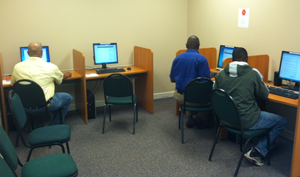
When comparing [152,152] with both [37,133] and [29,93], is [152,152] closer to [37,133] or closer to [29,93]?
[37,133]

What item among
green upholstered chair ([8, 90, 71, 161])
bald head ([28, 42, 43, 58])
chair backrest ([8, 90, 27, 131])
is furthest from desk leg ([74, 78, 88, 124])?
chair backrest ([8, 90, 27, 131])

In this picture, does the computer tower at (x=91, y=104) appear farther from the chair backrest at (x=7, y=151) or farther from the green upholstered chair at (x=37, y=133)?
the chair backrest at (x=7, y=151)

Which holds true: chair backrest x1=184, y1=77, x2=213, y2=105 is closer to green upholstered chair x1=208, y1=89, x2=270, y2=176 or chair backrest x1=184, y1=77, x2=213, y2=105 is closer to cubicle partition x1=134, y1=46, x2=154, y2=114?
green upholstered chair x1=208, y1=89, x2=270, y2=176

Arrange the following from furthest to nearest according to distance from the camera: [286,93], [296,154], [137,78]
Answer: [137,78] → [286,93] → [296,154]

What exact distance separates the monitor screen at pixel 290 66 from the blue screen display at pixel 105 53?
91.7 inches

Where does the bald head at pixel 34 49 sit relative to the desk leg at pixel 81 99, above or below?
above

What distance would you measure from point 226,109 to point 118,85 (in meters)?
1.37

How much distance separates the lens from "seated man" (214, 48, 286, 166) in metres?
2.43

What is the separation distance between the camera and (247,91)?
7.97 feet

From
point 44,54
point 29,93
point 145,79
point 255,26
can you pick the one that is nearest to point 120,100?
point 145,79

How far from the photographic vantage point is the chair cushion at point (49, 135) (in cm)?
230

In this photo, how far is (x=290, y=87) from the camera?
3002mm

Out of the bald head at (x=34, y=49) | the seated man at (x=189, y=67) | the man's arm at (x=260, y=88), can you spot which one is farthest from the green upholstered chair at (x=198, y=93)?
the bald head at (x=34, y=49)

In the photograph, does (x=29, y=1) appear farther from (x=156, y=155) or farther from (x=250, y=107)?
(x=250, y=107)
